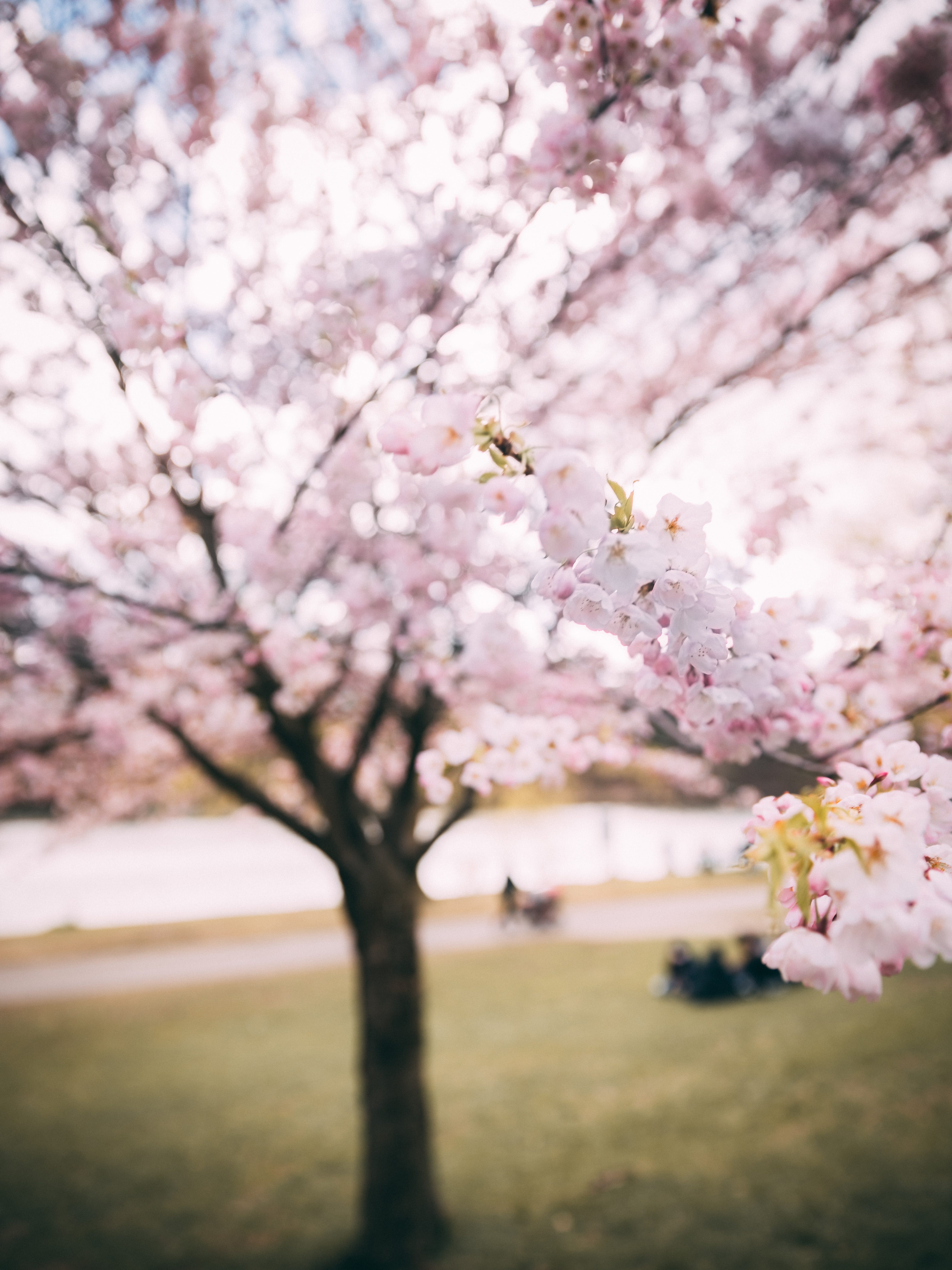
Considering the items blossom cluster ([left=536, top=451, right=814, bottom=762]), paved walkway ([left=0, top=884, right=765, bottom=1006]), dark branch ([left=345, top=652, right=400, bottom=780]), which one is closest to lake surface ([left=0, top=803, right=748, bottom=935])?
paved walkway ([left=0, top=884, right=765, bottom=1006])

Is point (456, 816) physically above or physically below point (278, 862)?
above

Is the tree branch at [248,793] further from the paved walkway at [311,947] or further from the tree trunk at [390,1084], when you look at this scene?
the paved walkway at [311,947]

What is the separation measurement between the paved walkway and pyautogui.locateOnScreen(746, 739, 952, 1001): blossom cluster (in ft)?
42.8

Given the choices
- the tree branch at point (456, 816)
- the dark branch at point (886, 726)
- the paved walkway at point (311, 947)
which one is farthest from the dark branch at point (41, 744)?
the paved walkway at point (311, 947)

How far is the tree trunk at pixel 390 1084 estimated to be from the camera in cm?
474

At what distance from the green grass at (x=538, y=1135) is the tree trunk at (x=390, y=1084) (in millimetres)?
421

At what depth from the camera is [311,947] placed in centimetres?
1556

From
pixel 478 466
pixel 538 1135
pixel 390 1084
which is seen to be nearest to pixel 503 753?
pixel 478 466

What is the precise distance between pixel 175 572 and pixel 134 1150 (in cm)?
626

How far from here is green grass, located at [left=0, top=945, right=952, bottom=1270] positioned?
16.0 ft

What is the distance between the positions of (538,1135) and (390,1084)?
2.55m

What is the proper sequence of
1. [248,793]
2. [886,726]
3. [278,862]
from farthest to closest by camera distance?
[278,862]
[248,793]
[886,726]

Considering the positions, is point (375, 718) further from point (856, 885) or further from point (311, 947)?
point (311, 947)

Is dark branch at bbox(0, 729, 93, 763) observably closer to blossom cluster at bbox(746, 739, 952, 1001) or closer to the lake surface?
blossom cluster at bbox(746, 739, 952, 1001)
